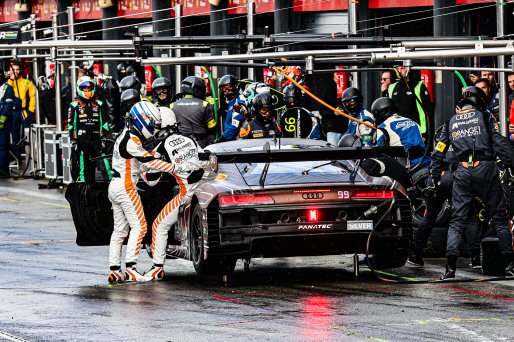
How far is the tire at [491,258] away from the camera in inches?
549

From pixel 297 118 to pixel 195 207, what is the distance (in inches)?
256

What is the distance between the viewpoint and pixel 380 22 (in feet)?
87.6

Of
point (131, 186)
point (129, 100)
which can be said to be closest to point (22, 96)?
point (129, 100)

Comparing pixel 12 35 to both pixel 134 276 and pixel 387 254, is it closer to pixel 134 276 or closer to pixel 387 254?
pixel 134 276

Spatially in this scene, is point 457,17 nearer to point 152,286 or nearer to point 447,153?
point 447,153

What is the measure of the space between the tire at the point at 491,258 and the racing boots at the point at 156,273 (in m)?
2.95

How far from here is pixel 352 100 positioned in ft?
57.4

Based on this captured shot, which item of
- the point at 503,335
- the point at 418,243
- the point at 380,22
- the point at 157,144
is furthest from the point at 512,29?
the point at 503,335

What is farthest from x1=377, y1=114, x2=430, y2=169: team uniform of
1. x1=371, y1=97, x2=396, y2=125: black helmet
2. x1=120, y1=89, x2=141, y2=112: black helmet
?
x1=120, y1=89, x2=141, y2=112: black helmet

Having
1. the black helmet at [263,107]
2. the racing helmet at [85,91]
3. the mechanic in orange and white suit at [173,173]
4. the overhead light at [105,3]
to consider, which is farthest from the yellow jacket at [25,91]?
the mechanic in orange and white suit at [173,173]

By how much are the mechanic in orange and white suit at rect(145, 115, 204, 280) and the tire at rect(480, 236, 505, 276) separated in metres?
2.66

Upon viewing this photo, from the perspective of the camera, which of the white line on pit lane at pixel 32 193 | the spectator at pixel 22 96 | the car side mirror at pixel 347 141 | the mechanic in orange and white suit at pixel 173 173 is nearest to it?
the mechanic in orange and white suit at pixel 173 173

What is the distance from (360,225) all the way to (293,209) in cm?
61

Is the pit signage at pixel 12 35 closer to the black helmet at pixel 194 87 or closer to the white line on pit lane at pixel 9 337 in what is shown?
the black helmet at pixel 194 87
